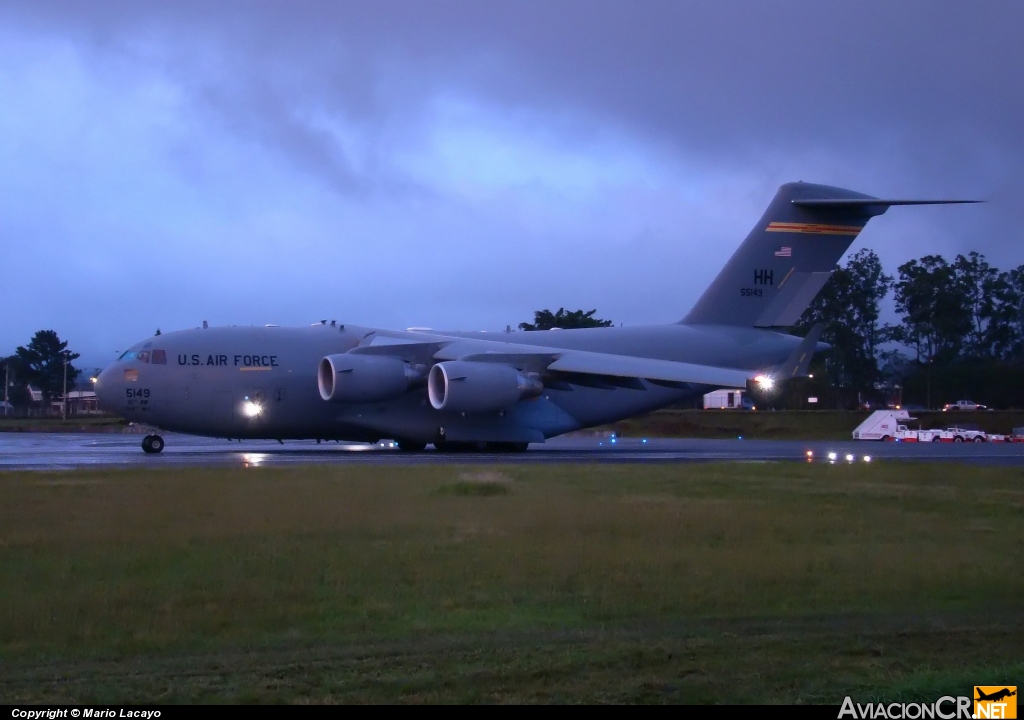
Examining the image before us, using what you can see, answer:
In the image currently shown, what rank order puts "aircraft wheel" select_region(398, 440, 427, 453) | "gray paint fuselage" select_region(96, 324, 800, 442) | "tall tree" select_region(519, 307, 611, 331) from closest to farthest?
"gray paint fuselage" select_region(96, 324, 800, 442) < "aircraft wheel" select_region(398, 440, 427, 453) < "tall tree" select_region(519, 307, 611, 331)

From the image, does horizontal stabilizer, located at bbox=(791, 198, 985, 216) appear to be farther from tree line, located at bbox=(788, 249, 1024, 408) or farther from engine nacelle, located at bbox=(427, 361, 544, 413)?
tree line, located at bbox=(788, 249, 1024, 408)

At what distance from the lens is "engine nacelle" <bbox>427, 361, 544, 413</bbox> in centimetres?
2594

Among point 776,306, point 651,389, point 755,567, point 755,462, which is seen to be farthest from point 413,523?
point 776,306

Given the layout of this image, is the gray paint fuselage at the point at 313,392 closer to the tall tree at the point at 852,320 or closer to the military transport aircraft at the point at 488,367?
the military transport aircraft at the point at 488,367

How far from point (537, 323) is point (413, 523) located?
62756mm

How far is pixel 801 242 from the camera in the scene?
1234 inches

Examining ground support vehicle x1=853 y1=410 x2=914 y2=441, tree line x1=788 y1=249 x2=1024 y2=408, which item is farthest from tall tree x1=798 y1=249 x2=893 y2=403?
ground support vehicle x1=853 y1=410 x2=914 y2=441

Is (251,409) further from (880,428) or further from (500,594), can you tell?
(880,428)

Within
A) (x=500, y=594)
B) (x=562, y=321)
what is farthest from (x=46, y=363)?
(x=500, y=594)

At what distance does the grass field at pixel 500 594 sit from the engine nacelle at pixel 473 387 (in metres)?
11.2

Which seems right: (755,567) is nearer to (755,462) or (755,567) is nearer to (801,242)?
(755,462)

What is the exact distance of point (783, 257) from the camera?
3133cm

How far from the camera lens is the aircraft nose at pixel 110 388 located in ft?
86.1

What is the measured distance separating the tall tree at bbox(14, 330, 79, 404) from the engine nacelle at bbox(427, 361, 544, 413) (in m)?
79.9
